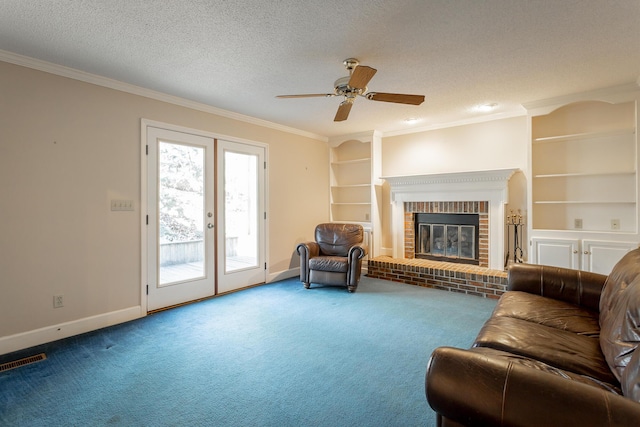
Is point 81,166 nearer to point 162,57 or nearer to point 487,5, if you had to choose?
point 162,57

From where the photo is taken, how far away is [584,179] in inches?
154

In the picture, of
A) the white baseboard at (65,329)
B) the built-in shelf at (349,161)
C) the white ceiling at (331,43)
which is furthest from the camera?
the built-in shelf at (349,161)

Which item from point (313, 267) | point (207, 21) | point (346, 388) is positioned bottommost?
point (346, 388)

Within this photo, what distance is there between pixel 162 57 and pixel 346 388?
304cm

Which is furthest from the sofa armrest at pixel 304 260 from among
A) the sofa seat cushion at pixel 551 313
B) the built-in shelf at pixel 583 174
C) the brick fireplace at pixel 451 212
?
the built-in shelf at pixel 583 174

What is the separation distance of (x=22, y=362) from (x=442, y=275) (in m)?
4.62

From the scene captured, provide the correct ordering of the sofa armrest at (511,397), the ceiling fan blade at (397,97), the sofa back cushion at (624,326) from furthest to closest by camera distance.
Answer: the ceiling fan blade at (397,97) → the sofa back cushion at (624,326) → the sofa armrest at (511,397)

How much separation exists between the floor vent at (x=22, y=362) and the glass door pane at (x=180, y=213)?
1.23 m

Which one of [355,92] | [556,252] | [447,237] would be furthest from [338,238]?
[556,252]

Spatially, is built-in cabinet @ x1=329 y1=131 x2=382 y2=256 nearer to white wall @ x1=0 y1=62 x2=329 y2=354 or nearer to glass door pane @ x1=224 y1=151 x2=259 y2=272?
glass door pane @ x1=224 y1=151 x2=259 y2=272

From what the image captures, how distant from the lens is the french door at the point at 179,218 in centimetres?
354

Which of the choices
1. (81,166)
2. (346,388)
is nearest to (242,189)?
(81,166)

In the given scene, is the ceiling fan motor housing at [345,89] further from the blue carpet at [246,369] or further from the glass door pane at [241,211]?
the blue carpet at [246,369]

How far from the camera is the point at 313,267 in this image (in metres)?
4.56
